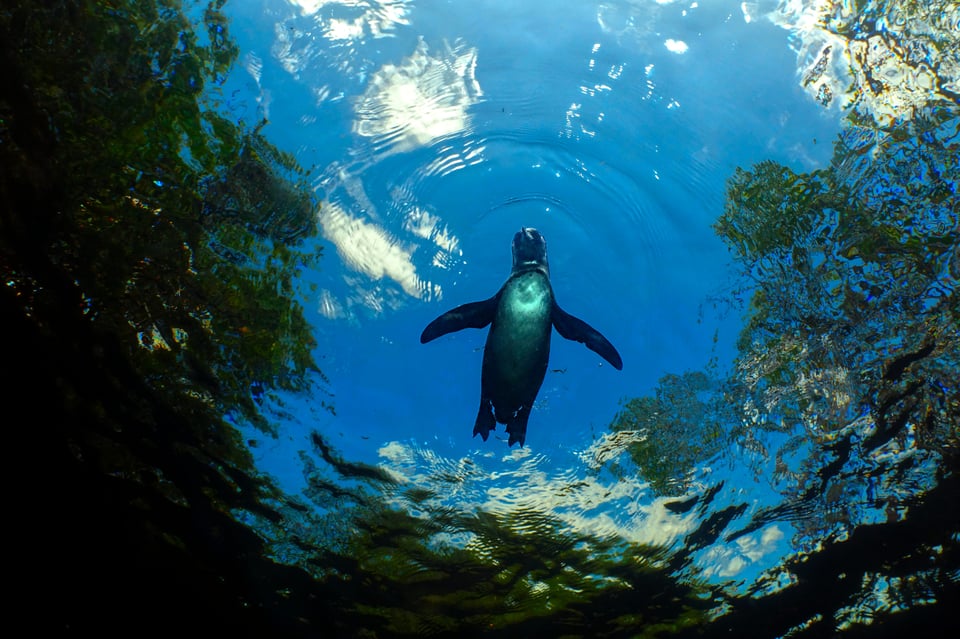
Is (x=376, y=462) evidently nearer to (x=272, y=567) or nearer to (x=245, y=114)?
(x=272, y=567)

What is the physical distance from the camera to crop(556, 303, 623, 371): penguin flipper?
7441 millimetres

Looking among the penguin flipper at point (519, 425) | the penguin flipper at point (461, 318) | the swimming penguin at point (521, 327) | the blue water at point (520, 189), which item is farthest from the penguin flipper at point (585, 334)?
the penguin flipper at point (519, 425)

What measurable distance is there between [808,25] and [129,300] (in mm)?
10232

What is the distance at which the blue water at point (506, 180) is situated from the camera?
6.47 meters

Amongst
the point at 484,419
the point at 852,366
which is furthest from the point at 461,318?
the point at 852,366

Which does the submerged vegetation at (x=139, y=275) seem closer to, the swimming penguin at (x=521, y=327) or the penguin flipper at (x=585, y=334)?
the swimming penguin at (x=521, y=327)

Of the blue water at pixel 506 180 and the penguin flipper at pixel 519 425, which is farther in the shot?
the penguin flipper at pixel 519 425

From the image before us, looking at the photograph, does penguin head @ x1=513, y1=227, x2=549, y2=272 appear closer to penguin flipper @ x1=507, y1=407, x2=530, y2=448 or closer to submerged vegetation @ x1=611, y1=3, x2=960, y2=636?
penguin flipper @ x1=507, y1=407, x2=530, y2=448

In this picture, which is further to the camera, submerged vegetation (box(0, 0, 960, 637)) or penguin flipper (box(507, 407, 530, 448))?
penguin flipper (box(507, 407, 530, 448))

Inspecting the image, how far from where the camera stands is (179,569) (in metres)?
11.6

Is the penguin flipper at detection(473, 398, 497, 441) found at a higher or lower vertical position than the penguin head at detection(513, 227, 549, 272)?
lower

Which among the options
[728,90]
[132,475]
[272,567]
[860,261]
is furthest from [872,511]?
[132,475]

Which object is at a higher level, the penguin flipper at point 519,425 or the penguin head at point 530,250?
the penguin head at point 530,250

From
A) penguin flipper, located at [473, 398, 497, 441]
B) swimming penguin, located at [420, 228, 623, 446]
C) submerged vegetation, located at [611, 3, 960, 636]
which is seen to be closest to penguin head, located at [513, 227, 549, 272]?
swimming penguin, located at [420, 228, 623, 446]
